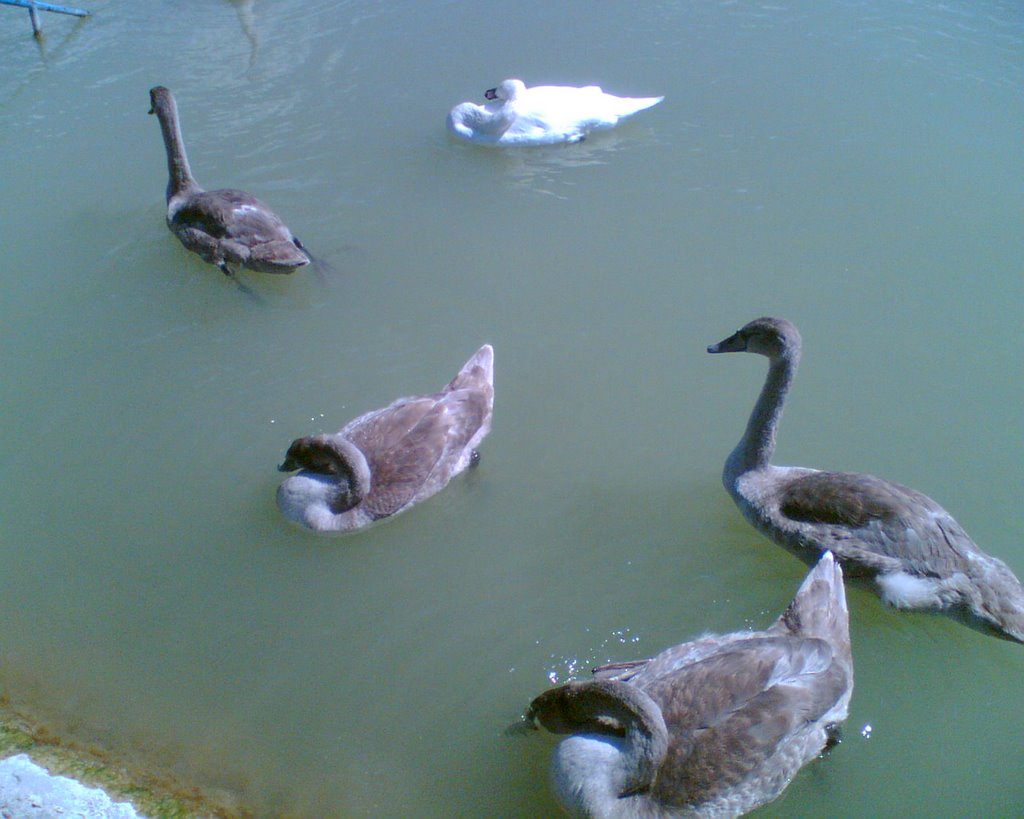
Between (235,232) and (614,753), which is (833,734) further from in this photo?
(235,232)

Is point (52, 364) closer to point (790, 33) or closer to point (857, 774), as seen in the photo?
point (857, 774)

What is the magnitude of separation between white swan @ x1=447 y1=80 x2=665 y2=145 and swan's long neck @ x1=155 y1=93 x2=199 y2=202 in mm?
2918

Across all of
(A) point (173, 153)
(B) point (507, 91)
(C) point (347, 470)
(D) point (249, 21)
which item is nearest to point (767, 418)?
(C) point (347, 470)

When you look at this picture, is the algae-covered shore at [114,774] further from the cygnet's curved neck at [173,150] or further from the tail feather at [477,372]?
the cygnet's curved neck at [173,150]

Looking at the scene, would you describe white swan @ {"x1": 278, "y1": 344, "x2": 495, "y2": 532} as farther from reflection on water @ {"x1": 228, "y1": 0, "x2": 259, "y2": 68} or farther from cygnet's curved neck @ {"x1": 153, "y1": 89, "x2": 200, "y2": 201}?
reflection on water @ {"x1": 228, "y1": 0, "x2": 259, "y2": 68}

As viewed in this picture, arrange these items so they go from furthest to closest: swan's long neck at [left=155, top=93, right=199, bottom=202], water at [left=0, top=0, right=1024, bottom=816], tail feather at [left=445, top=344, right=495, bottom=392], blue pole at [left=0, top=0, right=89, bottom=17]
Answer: blue pole at [left=0, top=0, right=89, bottom=17], swan's long neck at [left=155, top=93, right=199, bottom=202], tail feather at [left=445, top=344, right=495, bottom=392], water at [left=0, top=0, right=1024, bottom=816]

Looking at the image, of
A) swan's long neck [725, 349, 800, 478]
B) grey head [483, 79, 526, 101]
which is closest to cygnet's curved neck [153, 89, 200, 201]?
grey head [483, 79, 526, 101]

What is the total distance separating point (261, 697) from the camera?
533cm

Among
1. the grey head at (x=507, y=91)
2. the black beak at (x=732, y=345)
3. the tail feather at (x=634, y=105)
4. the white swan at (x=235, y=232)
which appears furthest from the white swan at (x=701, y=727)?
the grey head at (x=507, y=91)

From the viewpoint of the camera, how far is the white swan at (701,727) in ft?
14.5

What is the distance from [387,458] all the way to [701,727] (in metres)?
2.89

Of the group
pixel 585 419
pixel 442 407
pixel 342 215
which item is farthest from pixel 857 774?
pixel 342 215

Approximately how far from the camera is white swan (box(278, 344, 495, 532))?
241 inches

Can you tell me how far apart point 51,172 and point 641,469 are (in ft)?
24.2
